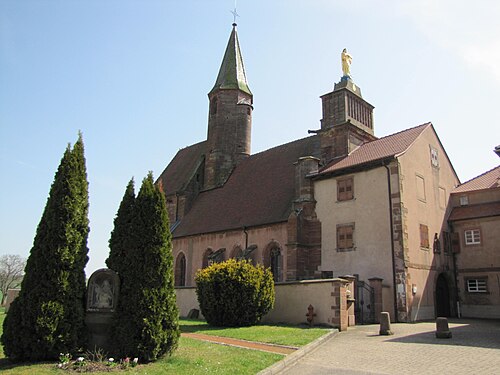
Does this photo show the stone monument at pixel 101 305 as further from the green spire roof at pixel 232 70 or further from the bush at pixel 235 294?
the green spire roof at pixel 232 70

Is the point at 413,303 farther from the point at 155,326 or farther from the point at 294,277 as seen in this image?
the point at 155,326

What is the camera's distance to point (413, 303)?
72.2 ft

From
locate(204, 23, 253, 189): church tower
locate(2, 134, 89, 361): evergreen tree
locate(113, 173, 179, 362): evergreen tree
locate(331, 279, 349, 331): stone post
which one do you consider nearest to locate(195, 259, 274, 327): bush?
locate(331, 279, 349, 331): stone post

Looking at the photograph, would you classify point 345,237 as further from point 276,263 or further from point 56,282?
point 56,282

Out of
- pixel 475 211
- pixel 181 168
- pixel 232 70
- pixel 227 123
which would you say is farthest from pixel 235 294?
pixel 232 70

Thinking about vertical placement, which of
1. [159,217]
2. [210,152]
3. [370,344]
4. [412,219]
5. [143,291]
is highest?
[210,152]

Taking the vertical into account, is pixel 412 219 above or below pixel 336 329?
above

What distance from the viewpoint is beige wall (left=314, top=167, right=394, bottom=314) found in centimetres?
2265

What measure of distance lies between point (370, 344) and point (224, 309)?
6.80 meters

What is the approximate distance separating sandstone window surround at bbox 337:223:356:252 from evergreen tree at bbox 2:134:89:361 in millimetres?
15573

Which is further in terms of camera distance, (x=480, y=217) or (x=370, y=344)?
(x=480, y=217)

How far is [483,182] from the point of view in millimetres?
27719

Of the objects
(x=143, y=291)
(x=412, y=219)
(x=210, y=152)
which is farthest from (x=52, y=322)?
(x=210, y=152)

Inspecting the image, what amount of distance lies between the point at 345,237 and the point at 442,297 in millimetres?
6420
